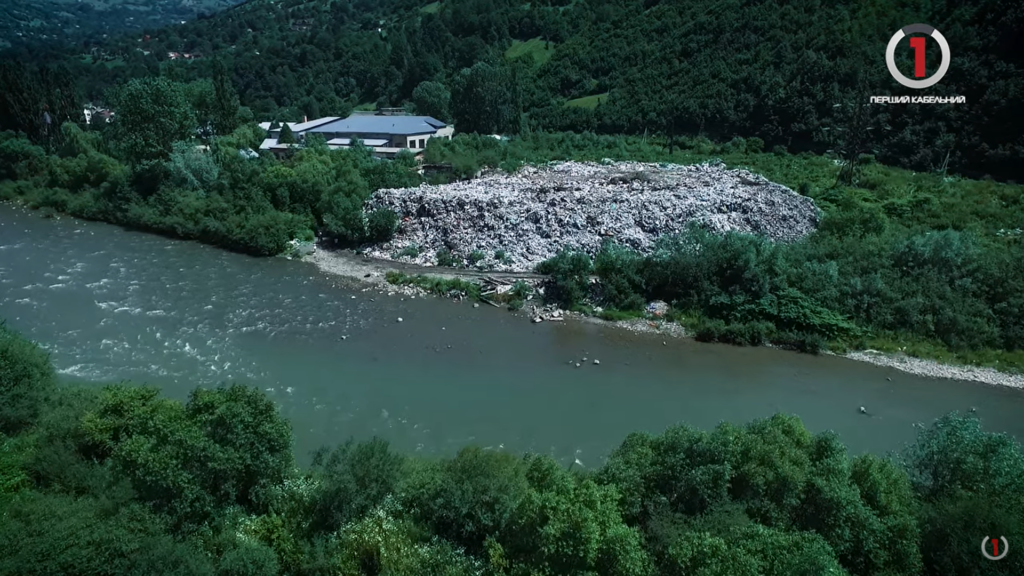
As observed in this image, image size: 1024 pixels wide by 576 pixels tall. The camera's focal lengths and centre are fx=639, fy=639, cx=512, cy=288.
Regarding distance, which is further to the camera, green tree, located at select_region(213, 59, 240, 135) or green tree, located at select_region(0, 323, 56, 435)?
green tree, located at select_region(213, 59, 240, 135)

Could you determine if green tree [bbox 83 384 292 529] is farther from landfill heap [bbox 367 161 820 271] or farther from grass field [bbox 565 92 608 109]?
grass field [bbox 565 92 608 109]

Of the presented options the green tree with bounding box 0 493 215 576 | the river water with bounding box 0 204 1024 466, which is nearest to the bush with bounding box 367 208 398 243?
the river water with bounding box 0 204 1024 466

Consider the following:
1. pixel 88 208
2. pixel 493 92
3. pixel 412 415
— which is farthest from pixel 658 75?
pixel 412 415

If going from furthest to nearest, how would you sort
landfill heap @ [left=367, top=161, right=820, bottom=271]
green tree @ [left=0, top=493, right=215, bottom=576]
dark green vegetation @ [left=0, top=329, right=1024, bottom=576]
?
landfill heap @ [left=367, top=161, right=820, bottom=271] < dark green vegetation @ [left=0, top=329, right=1024, bottom=576] < green tree @ [left=0, top=493, right=215, bottom=576]

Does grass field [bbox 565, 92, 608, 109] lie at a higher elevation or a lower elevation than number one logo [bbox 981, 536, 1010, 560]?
higher

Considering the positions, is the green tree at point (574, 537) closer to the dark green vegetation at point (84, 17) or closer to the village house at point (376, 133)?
the village house at point (376, 133)
